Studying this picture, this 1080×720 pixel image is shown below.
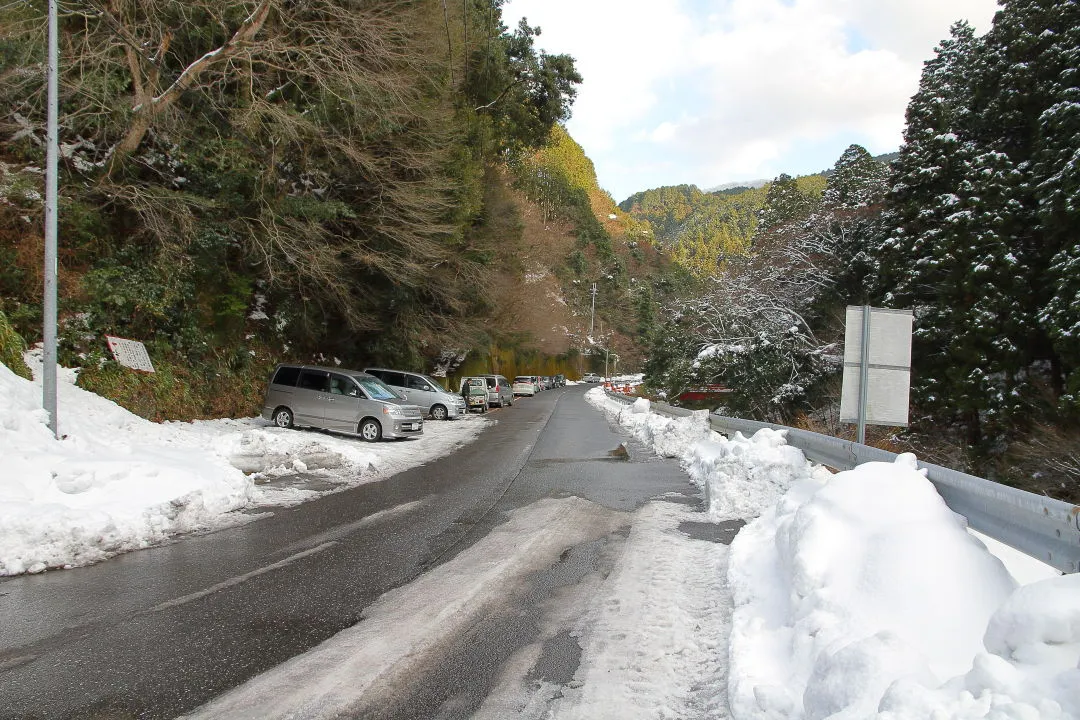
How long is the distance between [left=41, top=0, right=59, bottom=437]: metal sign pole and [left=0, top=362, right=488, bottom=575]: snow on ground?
0.83 feet

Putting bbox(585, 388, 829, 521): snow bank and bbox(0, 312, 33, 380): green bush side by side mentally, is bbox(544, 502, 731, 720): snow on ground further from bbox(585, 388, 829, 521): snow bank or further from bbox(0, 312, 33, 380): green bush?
bbox(0, 312, 33, 380): green bush

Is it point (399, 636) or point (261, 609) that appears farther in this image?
point (261, 609)

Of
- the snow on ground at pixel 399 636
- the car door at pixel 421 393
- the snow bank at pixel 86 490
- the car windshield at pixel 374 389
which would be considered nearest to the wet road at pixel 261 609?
the snow on ground at pixel 399 636

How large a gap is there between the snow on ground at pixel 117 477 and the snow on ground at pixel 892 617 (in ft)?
19.0

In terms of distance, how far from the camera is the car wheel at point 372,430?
17.1m

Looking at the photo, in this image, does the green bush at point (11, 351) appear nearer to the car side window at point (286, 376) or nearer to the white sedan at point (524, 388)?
the car side window at point (286, 376)

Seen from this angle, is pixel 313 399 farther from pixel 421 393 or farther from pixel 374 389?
pixel 421 393

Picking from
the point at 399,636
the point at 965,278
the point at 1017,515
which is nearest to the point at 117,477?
the point at 399,636

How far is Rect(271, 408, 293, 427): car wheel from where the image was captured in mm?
17766

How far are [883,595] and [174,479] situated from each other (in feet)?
25.8

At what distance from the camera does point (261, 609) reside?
4.97 metres

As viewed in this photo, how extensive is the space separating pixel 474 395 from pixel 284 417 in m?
16.2

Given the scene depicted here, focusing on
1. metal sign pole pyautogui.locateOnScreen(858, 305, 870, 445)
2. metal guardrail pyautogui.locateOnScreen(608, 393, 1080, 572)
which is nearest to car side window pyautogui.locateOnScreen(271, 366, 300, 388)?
metal sign pole pyautogui.locateOnScreen(858, 305, 870, 445)

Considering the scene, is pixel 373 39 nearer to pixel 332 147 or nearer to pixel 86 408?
pixel 332 147
